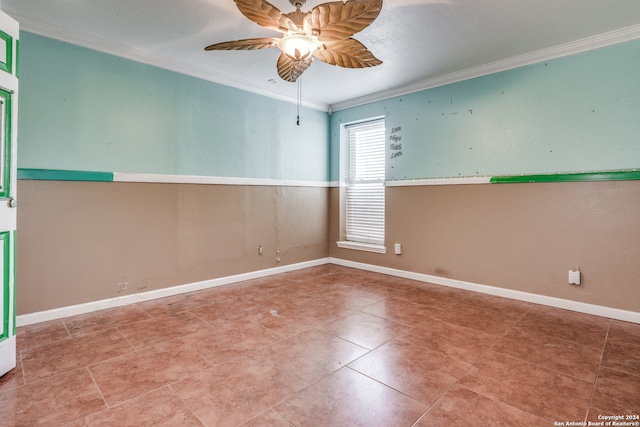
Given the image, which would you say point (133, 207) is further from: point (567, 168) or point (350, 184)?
point (567, 168)

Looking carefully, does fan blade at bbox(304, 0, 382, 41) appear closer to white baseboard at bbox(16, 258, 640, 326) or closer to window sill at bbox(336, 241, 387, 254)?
white baseboard at bbox(16, 258, 640, 326)

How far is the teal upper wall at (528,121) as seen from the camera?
2867 mm

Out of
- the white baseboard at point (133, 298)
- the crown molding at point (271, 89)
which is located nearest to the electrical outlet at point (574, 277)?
the crown molding at point (271, 89)

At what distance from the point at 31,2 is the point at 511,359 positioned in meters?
4.22

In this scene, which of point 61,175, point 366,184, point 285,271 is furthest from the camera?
point 366,184

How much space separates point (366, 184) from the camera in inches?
192

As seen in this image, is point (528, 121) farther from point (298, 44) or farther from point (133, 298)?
point (133, 298)

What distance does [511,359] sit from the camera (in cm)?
213

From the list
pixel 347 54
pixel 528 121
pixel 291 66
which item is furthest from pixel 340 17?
pixel 528 121

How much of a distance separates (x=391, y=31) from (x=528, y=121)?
171 centimetres

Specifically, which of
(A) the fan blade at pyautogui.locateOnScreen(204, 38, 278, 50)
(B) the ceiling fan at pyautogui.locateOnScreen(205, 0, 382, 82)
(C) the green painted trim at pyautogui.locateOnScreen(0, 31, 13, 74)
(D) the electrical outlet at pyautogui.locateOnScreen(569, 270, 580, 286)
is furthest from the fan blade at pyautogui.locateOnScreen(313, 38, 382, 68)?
(D) the electrical outlet at pyautogui.locateOnScreen(569, 270, 580, 286)

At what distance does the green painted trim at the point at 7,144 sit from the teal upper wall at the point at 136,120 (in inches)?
36.0

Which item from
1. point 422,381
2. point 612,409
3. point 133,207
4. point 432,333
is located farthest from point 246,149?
point 612,409

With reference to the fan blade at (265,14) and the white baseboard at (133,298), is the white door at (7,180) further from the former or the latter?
the fan blade at (265,14)
